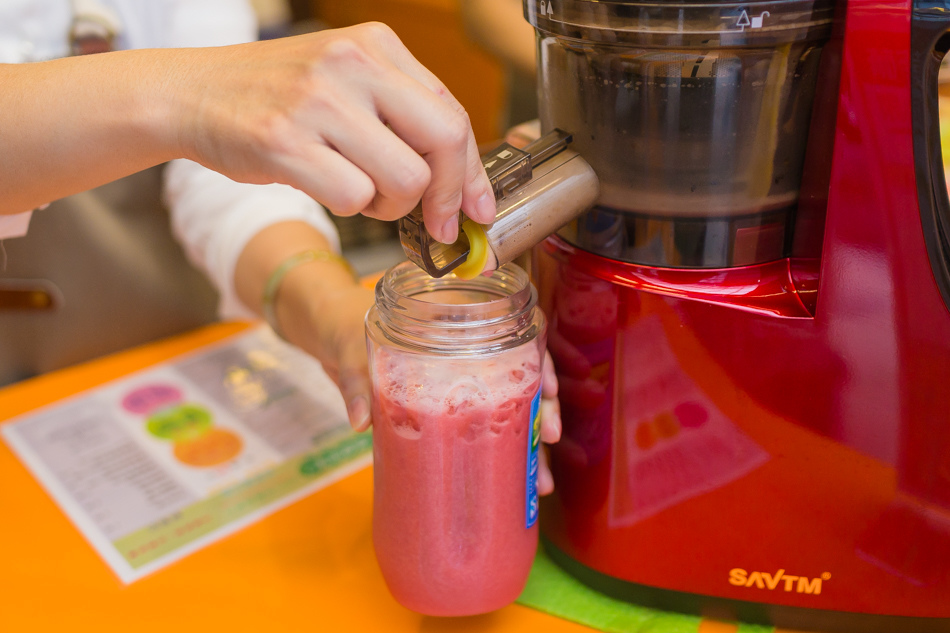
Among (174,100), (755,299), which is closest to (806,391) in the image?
(755,299)

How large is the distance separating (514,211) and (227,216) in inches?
18.7

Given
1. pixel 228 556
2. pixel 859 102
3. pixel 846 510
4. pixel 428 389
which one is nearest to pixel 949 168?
pixel 859 102

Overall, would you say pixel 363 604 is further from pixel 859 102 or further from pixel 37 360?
pixel 37 360

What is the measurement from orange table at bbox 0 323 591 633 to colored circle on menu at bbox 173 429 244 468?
0.32 feet

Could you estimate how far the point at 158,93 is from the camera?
1.39 ft

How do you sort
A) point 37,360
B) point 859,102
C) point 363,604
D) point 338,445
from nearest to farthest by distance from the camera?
point 859,102 → point 363,604 → point 338,445 → point 37,360

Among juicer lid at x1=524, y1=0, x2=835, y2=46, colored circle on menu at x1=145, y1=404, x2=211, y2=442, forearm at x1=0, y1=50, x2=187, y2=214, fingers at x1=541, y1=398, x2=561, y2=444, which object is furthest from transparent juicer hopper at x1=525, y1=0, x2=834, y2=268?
colored circle on menu at x1=145, y1=404, x2=211, y2=442

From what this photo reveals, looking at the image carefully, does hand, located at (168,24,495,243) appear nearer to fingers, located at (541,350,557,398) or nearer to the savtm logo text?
fingers, located at (541,350,557,398)

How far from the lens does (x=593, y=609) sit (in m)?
0.56

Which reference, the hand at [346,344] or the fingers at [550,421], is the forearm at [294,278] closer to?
the hand at [346,344]

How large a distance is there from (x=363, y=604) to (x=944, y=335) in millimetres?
414

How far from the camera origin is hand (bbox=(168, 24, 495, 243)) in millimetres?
384

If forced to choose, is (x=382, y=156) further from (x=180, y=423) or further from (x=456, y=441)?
(x=180, y=423)

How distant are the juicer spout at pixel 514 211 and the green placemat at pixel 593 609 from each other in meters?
0.25
